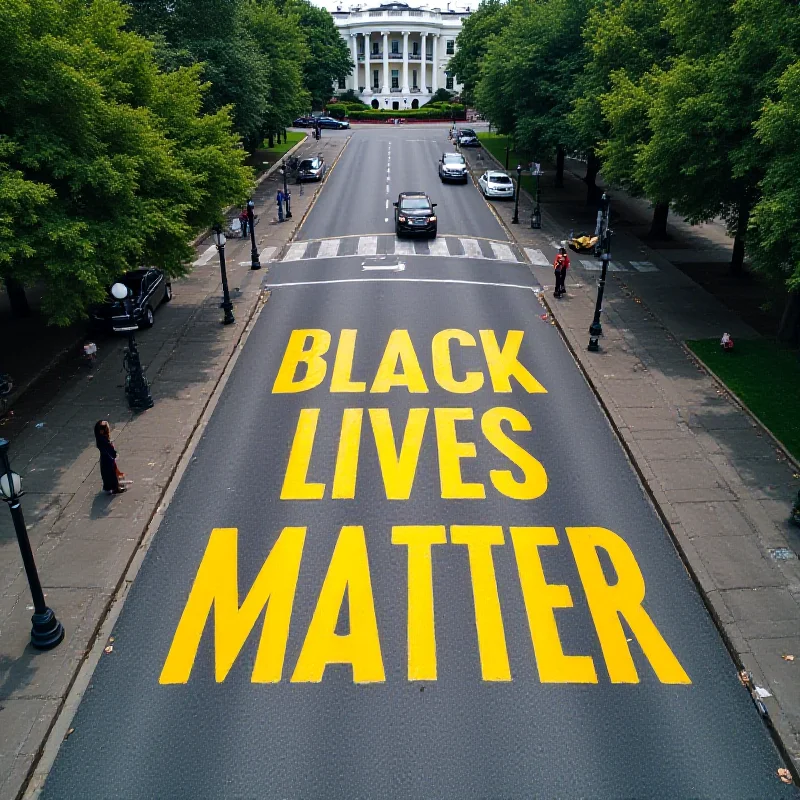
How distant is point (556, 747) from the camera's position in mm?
9375

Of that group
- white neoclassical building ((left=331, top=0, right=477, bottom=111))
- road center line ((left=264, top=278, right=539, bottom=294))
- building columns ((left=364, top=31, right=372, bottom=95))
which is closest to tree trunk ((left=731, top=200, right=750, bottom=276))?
road center line ((left=264, top=278, right=539, bottom=294))

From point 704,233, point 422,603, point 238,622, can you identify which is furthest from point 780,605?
point 704,233

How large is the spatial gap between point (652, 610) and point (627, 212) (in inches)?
1424

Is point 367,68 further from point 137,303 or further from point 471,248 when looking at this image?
point 137,303

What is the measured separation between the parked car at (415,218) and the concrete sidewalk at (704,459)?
6860 mm

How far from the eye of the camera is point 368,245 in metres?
34.3

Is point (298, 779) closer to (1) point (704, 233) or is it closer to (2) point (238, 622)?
(2) point (238, 622)

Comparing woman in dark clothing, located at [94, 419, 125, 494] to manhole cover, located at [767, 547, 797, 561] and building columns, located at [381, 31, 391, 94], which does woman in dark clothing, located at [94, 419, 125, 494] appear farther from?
building columns, located at [381, 31, 391, 94]

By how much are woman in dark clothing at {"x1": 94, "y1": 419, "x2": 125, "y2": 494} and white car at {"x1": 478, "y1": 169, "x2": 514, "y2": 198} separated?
36168 mm

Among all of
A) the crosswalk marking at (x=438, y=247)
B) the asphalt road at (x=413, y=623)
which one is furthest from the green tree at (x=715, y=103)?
the crosswalk marking at (x=438, y=247)

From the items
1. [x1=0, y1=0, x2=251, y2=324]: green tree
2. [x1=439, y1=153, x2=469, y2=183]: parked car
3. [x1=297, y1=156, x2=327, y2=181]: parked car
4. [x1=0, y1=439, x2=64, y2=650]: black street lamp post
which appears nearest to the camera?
[x1=0, y1=439, x2=64, y2=650]: black street lamp post

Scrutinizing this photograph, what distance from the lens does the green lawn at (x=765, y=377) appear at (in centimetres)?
1752

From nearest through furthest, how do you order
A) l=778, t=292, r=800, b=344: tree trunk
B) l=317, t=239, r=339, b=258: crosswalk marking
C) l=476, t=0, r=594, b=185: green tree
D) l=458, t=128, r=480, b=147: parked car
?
l=778, t=292, r=800, b=344: tree trunk, l=317, t=239, r=339, b=258: crosswalk marking, l=476, t=0, r=594, b=185: green tree, l=458, t=128, r=480, b=147: parked car

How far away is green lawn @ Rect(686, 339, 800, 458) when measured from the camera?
1752 cm
